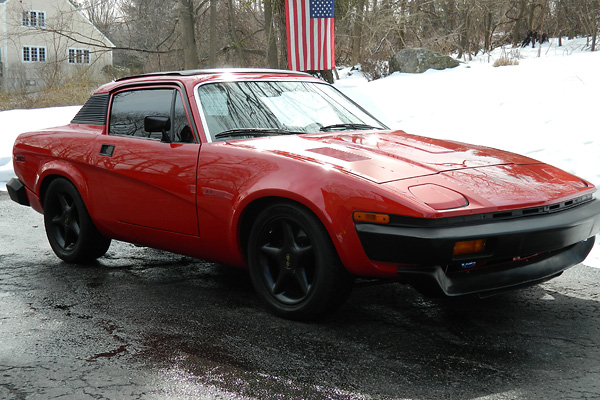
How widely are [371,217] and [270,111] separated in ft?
4.80

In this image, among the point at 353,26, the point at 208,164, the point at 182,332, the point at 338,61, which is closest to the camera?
the point at 182,332

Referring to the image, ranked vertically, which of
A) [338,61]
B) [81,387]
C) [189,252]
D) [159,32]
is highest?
[159,32]

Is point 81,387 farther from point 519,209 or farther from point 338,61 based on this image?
point 338,61

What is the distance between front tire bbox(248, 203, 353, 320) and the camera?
12.4 ft

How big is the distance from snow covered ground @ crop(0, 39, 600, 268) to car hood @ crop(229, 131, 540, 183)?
4063 millimetres

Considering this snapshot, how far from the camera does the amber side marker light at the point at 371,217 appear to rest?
353 cm

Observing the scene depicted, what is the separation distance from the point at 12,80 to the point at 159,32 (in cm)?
1298

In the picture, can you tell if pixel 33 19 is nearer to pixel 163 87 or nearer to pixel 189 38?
pixel 189 38

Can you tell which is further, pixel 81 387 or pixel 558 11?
pixel 558 11

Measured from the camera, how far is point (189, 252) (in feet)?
15.3

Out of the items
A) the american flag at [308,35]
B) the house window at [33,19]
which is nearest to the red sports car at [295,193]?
the american flag at [308,35]

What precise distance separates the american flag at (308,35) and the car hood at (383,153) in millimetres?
6225

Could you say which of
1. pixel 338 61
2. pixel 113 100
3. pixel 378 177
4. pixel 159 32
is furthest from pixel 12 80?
pixel 378 177

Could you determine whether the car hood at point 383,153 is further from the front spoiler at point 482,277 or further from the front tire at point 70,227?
the front tire at point 70,227
